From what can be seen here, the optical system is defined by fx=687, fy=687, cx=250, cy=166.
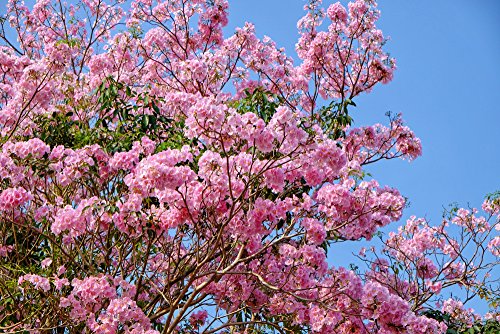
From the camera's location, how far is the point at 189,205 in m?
4.87

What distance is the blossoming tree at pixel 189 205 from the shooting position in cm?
486

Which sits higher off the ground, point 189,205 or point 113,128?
point 113,128

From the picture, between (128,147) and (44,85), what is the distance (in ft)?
4.04

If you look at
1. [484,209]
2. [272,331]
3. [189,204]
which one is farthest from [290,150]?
[484,209]

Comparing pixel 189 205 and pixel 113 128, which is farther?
pixel 113 128

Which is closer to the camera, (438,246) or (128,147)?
(128,147)

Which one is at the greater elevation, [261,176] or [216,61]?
[216,61]

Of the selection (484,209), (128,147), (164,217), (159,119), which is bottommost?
(164,217)

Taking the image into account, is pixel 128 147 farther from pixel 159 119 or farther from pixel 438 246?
pixel 438 246

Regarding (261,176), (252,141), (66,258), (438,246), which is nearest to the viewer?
(252,141)

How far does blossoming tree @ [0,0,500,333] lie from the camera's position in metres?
4.86

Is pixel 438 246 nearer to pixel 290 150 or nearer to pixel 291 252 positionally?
pixel 291 252

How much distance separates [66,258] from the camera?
6020mm

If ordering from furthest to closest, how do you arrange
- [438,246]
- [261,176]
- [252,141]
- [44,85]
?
1. [438,246]
2. [44,85]
3. [261,176]
4. [252,141]
